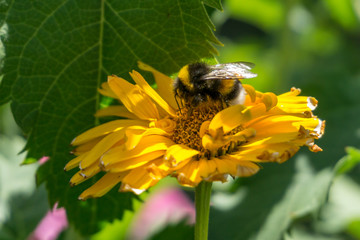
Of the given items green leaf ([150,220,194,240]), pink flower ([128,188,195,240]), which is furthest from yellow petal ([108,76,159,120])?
pink flower ([128,188,195,240])

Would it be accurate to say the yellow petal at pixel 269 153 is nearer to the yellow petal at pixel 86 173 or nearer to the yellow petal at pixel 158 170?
the yellow petal at pixel 158 170

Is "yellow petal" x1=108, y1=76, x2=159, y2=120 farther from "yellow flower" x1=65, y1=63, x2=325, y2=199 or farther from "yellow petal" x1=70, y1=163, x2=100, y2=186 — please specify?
"yellow petal" x1=70, y1=163, x2=100, y2=186

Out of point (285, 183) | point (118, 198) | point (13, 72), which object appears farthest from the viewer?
point (285, 183)

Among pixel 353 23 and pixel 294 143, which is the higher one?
pixel 294 143

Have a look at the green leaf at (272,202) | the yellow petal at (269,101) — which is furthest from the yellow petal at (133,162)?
the green leaf at (272,202)

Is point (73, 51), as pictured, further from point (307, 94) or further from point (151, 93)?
point (307, 94)

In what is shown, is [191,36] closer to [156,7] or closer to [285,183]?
[156,7]

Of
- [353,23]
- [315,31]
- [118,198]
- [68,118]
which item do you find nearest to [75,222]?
[118,198]
